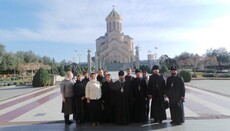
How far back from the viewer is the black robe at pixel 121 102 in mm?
7773

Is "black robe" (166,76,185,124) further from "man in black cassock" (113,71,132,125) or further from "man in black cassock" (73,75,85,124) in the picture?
"man in black cassock" (73,75,85,124)

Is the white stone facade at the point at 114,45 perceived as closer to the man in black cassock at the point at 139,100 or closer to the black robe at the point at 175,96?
the man in black cassock at the point at 139,100

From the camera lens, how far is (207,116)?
8.78 m

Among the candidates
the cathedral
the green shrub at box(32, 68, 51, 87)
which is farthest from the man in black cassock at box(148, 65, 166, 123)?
the cathedral

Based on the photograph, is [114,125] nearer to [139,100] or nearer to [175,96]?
[139,100]

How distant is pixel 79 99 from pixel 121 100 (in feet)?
3.99

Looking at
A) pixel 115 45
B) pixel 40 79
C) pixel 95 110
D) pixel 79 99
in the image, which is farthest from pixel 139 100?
pixel 115 45

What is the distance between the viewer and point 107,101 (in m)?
8.02

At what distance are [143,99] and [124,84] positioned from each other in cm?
77

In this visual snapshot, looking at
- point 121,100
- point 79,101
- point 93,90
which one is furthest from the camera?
point 79,101

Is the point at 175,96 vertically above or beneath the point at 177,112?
above

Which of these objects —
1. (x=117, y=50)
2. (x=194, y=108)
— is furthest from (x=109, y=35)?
(x=194, y=108)

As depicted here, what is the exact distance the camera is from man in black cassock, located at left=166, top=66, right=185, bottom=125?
7.78 meters

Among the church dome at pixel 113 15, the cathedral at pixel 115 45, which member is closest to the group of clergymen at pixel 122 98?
the cathedral at pixel 115 45
